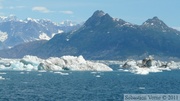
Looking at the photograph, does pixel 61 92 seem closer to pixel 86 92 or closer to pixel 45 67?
pixel 86 92

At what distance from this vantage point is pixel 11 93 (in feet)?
294

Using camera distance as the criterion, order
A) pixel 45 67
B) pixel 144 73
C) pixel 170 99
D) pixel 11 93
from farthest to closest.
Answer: pixel 45 67, pixel 144 73, pixel 11 93, pixel 170 99

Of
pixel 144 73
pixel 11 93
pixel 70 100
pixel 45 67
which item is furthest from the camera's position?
pixel 45 67

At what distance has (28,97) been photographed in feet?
273

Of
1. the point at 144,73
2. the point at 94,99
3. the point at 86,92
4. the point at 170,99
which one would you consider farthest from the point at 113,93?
the point at 144,73

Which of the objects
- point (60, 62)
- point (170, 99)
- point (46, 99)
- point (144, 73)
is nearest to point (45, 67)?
point (60, 62)

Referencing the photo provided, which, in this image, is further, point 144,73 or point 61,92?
point 144,73

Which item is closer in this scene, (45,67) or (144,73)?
(144,73)

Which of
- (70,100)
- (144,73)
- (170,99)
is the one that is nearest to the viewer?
(170,99)

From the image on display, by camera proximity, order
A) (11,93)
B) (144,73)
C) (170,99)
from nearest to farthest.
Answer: (170,99) < (11,93) < (144,73)

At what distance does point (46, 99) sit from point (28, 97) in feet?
13.8

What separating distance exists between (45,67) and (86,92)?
343 ft

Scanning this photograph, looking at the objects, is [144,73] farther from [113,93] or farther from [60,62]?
[113,93]

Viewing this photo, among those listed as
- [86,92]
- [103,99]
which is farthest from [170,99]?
[86,92]
